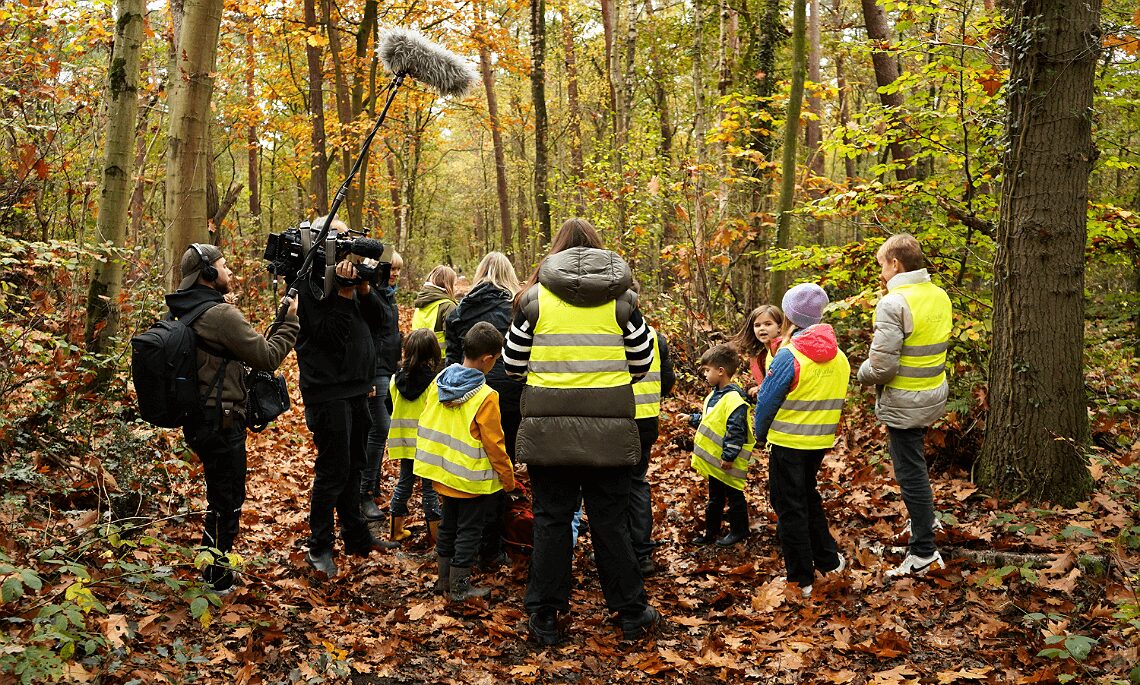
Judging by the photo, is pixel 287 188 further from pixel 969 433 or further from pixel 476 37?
pixel 969 433

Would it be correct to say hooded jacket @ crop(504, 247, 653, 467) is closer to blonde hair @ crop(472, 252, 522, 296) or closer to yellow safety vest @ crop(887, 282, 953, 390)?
blonde hair @ crop(472, 252, 522, 296)

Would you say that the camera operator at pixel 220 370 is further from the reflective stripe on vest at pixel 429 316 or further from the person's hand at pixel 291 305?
the reflective stripe on vest at pixel 429 316

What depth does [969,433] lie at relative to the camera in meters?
6.71

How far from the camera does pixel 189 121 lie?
646 cm

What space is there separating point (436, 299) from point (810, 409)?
349 cm

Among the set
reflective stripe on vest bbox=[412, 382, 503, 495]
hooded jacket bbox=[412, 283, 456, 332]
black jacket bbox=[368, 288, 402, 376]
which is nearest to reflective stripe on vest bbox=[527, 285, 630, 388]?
reflective stripe on vest bbox=[412, 382, 503, 495]

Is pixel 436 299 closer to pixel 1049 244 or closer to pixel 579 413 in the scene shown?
pixel 579 413

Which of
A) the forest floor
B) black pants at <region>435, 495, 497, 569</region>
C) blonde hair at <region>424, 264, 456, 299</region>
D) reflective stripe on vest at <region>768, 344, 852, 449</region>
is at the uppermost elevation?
blonde hair at <region>424, 264, 456, 299</region>

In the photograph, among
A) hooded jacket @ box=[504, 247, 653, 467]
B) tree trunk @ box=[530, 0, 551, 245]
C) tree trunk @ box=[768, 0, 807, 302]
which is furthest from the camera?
tree trunk @ box=[530, 0, 551, 245]

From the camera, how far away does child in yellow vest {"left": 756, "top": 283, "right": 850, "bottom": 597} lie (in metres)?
4.89

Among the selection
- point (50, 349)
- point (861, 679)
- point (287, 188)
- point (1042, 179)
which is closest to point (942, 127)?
point (1042, 179)

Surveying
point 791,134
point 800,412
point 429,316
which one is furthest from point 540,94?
point 800,412

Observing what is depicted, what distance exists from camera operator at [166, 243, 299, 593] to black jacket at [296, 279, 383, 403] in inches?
14.7

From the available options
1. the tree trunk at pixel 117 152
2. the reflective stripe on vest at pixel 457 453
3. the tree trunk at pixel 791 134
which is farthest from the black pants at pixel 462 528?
the tree trunk at pixel 791 134
